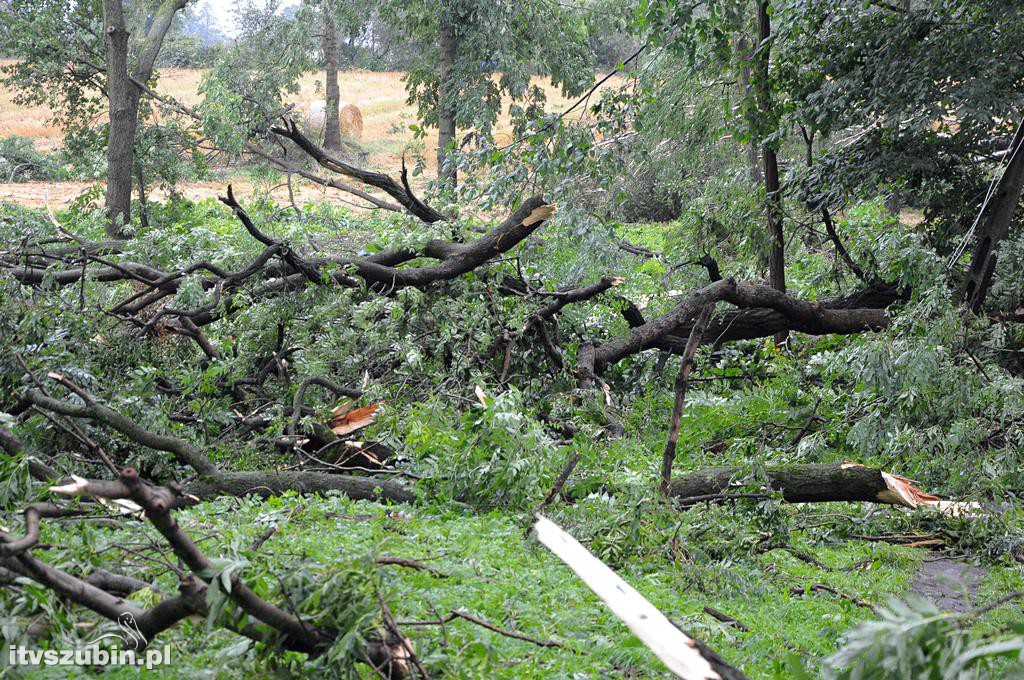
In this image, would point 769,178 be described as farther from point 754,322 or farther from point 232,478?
point 232,478

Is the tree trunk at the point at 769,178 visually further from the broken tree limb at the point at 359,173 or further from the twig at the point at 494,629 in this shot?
the twig at the point at 494,629

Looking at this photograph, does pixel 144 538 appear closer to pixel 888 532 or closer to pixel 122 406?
pixel 122 406

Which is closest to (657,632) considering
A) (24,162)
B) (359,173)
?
(359,173)

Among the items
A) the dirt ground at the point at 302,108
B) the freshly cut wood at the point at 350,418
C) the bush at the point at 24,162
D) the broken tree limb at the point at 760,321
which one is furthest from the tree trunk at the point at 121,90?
the broken tree limb at the point at 760,321

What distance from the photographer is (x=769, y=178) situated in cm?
897

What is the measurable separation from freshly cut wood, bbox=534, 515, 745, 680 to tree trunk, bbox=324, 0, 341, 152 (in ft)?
56.1

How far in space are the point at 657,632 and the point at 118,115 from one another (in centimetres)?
1280

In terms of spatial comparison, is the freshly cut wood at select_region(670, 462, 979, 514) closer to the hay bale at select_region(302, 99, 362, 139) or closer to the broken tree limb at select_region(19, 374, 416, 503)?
Answer: the broken tree limb at select_region(19, 374, 416, 503)

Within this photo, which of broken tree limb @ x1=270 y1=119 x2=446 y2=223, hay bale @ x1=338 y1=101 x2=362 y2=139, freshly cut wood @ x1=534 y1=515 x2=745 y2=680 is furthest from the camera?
hay bale @ x1=338 y1=101 x2=362 y2=139

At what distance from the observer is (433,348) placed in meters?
7.28

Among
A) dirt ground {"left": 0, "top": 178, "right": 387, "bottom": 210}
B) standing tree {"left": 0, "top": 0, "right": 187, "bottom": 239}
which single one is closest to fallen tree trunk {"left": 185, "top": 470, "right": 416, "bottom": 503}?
standing tree {"left": 0, "top": 0, "right": 187, "bottom": 239}

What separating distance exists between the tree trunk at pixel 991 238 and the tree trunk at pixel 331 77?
1367cm

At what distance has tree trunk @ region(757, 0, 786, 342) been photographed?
835 cm

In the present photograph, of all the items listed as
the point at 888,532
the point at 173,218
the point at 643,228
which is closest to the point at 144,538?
the point at 888,532
